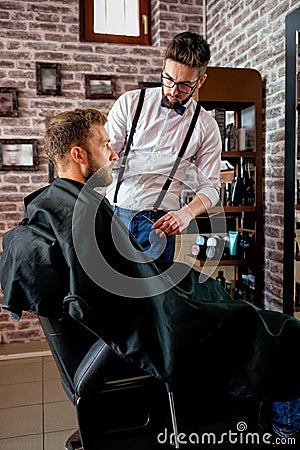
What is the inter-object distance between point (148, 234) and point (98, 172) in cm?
44

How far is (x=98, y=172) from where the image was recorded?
1.73 meters

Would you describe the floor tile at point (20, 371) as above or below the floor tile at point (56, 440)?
below

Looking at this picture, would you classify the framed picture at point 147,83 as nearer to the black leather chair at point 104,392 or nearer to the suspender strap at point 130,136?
the suspender strap at point 130,136

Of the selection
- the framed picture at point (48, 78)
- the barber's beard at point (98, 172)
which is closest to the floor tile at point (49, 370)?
the barber's beard at point (98, 172)

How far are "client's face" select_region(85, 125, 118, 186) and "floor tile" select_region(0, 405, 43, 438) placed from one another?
147 centimetres

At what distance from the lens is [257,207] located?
3.34m

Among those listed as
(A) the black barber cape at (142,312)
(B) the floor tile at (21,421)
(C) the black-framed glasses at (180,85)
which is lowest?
(B) the floor tile at (21,421)

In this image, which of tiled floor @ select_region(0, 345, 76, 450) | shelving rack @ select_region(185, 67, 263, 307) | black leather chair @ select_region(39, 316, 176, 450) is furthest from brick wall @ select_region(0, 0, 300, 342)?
black leather chair @ select_region(39, 316, 176, 450)

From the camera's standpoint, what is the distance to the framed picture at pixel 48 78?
3914 millimetres

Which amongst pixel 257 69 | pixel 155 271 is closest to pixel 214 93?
pixel 257 69

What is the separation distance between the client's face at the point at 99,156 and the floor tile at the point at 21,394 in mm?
1688

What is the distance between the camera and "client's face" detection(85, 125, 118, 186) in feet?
5.59

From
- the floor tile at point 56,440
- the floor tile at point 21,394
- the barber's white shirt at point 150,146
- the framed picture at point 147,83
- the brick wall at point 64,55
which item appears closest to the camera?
the barber's white shirt at point 150,146

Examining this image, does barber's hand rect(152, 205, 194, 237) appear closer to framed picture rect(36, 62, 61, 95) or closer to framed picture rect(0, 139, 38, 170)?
framed picture rect(0, 139, 38, 170)
